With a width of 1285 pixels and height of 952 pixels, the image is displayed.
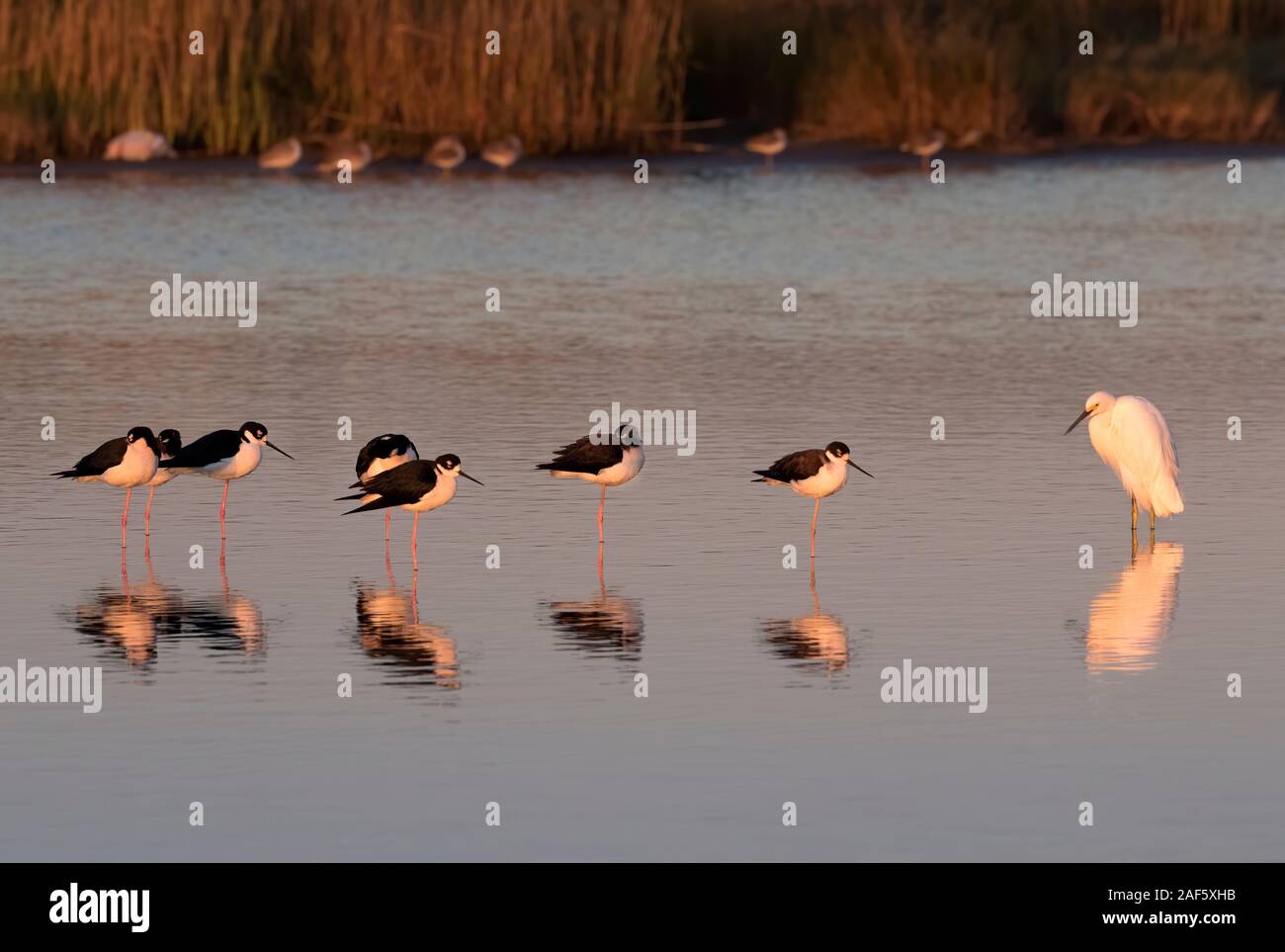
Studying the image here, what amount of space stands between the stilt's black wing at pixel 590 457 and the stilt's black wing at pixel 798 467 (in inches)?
30.8

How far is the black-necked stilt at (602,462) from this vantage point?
14.8 m

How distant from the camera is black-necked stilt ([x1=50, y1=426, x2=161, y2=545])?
14.7 metres

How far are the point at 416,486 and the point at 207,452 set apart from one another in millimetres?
1509

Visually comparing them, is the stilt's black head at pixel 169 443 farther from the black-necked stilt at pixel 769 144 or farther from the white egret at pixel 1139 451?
the black-necked stilt at pixel 769 144

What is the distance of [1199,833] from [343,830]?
282 cm

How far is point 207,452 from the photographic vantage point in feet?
49.4

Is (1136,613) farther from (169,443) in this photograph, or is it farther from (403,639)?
(169,443)

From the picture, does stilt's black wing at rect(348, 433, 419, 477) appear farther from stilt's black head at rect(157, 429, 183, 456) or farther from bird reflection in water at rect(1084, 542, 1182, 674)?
bird reflection in water at rect(1084, 542, 1182, 674)

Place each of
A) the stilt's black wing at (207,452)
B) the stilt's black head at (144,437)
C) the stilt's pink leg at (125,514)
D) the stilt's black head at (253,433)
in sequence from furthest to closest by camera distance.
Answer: the stilt's black head at (253,433) → the stilt's black wing at (207,452) → the stilt's black head at (144,437) → the stilt's pink leg at (125,514)

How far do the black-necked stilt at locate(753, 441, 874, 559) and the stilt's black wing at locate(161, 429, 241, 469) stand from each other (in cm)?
302

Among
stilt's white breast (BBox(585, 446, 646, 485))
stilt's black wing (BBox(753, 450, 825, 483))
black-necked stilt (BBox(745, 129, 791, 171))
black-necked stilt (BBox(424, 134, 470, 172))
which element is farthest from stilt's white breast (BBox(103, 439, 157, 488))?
black-necked stilt (BBox(745, 129, 791, 171))

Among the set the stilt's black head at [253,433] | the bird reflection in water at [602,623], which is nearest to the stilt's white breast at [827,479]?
the bird reflection in water at [602,623]

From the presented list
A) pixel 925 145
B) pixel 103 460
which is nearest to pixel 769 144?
pixel 925 145

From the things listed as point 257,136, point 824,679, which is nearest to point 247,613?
point 824,679
